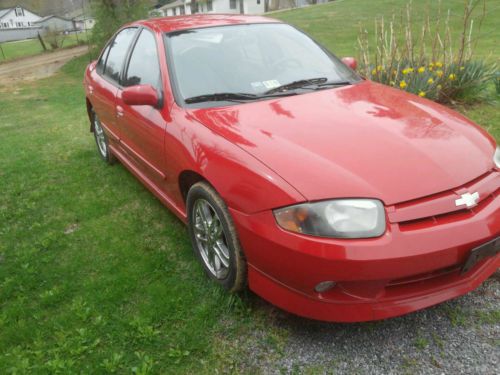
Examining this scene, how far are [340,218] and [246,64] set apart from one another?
1.55 meters

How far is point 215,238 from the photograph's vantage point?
2.45m

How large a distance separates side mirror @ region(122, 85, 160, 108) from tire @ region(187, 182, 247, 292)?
729mm

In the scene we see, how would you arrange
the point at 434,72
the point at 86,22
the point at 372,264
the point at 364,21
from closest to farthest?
the point at 372,264
the point at 434,72
the point at 364,21
the point at 86,22

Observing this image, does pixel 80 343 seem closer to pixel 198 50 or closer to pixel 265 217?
pixel 265 217

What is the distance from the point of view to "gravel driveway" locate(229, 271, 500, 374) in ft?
6.49

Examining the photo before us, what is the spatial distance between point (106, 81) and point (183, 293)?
2456 millimetres

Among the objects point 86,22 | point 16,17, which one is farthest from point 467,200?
point 16,17

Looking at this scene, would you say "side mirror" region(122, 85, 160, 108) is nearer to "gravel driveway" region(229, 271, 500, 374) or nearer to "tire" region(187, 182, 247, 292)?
"tire" region(187, 182, 247, 292)

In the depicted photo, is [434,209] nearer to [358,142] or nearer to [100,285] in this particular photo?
[358,142]

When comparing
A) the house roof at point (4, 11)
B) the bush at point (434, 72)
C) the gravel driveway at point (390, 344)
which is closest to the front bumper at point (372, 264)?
the gravel driveway at point (390, 344)

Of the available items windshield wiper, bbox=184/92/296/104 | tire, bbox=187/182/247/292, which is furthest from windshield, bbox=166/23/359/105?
tire, bbox=187/182/247/292

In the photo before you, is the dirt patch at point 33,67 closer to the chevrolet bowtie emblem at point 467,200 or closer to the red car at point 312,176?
the red car at point 312,176

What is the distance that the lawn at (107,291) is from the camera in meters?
2.15

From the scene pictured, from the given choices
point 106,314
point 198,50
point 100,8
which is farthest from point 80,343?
point 100,8
